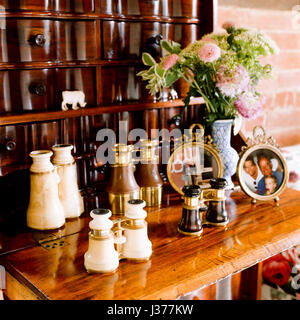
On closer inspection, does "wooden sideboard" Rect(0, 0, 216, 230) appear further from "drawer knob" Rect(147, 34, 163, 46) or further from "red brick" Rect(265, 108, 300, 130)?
"red brick" Rect(265, 108, 300, 130)

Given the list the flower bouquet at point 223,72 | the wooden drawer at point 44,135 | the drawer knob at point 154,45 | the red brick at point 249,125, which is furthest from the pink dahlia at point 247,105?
the red brick at point 249,125

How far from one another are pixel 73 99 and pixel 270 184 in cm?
67

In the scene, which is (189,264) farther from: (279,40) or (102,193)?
(279,40)

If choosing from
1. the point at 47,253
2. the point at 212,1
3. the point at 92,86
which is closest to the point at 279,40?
the point at 212,1

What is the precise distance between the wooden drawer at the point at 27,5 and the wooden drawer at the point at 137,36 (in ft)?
0.64

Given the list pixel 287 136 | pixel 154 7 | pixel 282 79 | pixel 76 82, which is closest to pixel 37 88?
pixel 76 82

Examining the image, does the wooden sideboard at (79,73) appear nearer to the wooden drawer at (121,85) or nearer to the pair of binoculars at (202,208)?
the wooden drawer at (121,85)

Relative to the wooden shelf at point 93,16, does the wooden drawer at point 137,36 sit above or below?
below

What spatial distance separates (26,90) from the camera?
3.78 feet

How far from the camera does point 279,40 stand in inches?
84.6

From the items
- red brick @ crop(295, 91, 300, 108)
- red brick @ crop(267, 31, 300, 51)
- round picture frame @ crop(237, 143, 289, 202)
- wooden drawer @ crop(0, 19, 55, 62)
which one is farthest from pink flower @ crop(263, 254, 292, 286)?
wooden drawer @ crop(0, 19, 55, 62)

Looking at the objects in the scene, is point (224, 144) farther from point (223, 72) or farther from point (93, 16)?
point (93, 16)

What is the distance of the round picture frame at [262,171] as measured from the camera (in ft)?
4.22

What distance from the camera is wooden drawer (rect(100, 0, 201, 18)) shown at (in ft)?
4.12
